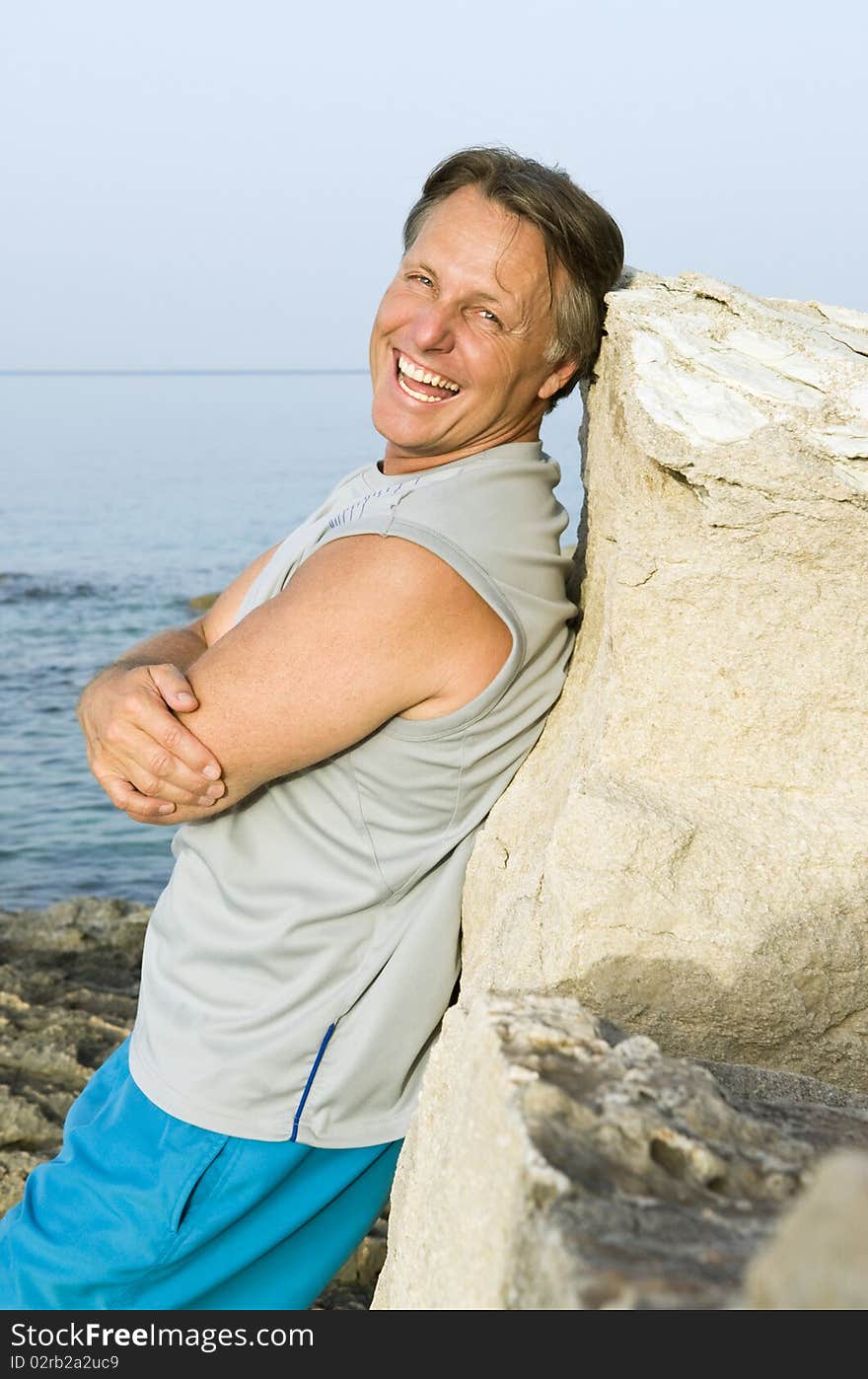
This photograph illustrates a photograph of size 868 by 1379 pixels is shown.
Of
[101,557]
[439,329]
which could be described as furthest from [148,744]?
[101,557]

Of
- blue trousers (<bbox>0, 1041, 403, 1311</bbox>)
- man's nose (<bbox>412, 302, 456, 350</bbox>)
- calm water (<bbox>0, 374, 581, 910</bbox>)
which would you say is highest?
man's nose (<bbox>412, 302, 456, 350</bbox>)

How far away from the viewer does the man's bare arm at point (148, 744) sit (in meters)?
2.22

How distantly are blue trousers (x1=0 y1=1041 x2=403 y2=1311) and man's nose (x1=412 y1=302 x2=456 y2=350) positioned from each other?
1.50 metres

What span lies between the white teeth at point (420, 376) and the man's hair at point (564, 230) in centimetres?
20

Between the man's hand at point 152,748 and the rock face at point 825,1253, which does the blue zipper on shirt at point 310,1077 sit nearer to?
the man's hand at point 152,748

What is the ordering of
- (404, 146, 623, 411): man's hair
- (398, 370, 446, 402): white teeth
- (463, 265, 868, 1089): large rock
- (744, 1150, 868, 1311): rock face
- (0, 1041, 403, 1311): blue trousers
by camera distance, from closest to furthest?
1. (744, 1150, 868, 1311): rock face
2. (463, 265, 868, 1089): large rock
3. (0, 1041, 403, 1311): blue trousers
4. (404, 146, 623, 411): man's hair
5. (398, 370, 446, 402): white teeth

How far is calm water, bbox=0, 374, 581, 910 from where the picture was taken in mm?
8922

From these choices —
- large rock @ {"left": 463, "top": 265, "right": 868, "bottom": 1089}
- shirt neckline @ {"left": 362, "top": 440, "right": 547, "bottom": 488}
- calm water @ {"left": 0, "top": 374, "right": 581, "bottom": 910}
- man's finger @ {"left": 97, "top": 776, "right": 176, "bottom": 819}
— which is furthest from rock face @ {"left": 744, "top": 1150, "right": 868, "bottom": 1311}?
calm water @ {"left": 0, "top": 374, "right": 581, "bottom": 910}

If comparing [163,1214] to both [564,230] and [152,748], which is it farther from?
[564,230]

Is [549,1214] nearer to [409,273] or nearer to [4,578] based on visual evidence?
[409,273]

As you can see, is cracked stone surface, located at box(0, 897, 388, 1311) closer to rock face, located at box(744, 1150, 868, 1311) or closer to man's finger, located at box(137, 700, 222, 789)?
man's finger, located at box(137, 700, 222, 789)

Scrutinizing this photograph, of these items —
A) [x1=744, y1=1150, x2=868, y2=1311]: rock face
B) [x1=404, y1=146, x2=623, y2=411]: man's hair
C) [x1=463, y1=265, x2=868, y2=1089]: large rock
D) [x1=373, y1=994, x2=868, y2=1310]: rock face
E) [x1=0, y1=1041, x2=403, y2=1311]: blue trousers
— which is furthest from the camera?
[x1=404, y1=146, x2=623, y2=411]: man's hair

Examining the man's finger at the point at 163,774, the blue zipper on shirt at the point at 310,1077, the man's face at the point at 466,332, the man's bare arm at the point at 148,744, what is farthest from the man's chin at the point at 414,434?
the blue zipper on shirt at the point at 310,1077

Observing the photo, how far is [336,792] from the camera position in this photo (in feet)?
7.71
